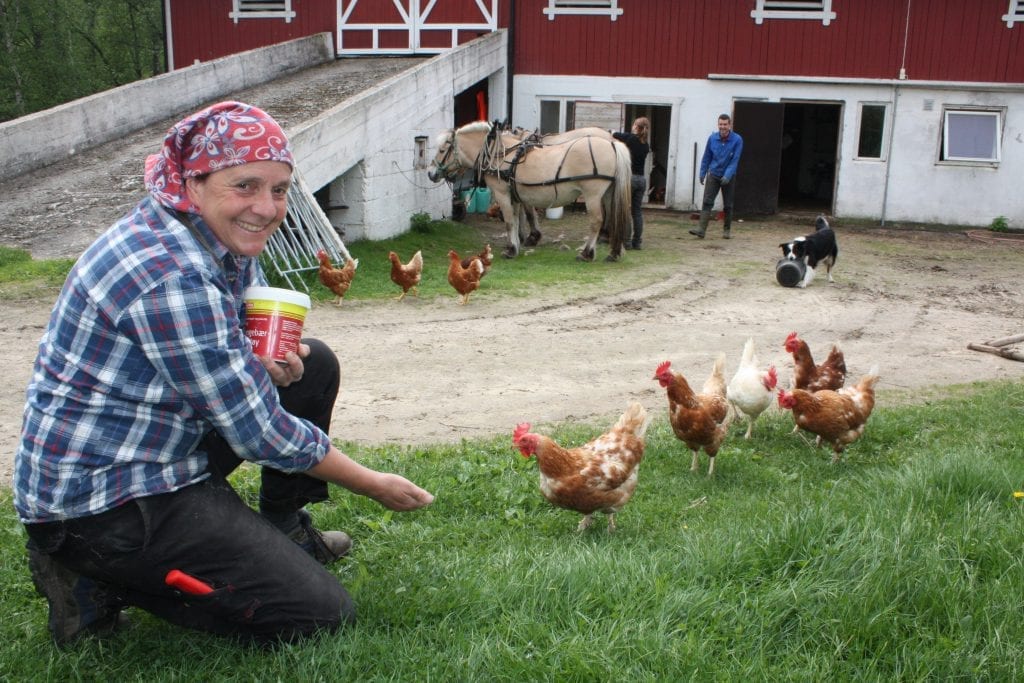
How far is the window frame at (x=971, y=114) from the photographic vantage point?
1930cm

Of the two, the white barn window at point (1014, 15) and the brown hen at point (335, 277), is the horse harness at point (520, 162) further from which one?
the white barn window at point (1014, 15)

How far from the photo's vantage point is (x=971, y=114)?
63.9 feet

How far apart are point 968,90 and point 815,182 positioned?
6.78 metres

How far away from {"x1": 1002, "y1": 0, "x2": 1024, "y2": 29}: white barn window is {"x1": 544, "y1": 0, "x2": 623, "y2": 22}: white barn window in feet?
25.4

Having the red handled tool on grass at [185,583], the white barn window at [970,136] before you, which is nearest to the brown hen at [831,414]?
the red handled tool on grass at [185,583]

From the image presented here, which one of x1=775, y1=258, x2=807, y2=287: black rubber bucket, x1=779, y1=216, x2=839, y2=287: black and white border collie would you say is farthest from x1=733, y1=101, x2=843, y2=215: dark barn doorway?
x1=775, y1=258, x2=807, y2=287: black rubber bucket

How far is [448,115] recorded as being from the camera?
1744cm

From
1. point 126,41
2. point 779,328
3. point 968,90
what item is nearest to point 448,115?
point 779,328

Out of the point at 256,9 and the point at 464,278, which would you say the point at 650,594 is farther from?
the point at 256,9

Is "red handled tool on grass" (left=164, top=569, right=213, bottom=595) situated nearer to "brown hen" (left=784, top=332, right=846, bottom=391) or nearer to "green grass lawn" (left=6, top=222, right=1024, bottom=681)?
"green grass lawn" (left=6, top=222, right=1024, bottom=681)

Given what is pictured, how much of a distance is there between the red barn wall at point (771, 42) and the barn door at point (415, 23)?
0.95m

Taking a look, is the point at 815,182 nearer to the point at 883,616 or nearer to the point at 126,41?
the point at 883,616

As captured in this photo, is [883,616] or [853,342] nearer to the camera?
[883,616]

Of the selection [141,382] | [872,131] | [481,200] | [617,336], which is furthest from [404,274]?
[872,131]
